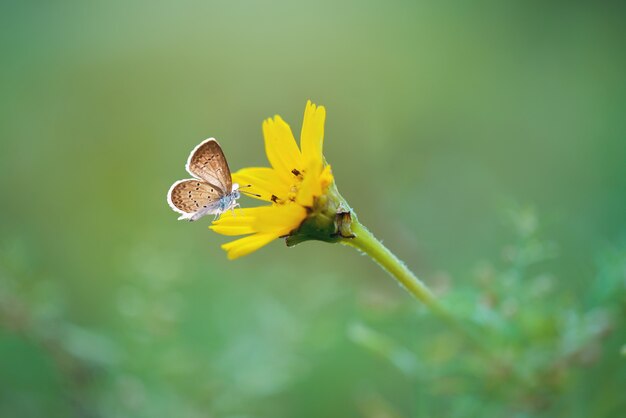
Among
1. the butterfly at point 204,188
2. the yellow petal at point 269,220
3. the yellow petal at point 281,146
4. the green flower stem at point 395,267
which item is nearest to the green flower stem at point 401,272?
the green flower stem at point 395,267

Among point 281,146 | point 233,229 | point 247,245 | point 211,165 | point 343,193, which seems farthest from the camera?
point 343,193

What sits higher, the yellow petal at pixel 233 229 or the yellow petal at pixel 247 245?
the yellow petal at pixel 233 229

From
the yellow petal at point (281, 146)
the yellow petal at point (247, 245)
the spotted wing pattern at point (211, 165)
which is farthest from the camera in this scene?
the spotted wing pattern at point (211, 165)

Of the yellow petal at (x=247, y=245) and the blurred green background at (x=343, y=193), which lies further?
the blurred green background at (x=343, y=193)

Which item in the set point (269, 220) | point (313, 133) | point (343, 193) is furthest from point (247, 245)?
point (343, 193)

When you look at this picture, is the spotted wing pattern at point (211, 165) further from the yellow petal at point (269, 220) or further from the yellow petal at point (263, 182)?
the yellow petal at point (269, 220)

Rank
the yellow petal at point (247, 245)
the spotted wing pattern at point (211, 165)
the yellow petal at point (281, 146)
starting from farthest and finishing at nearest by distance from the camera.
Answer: the spotted wing pattern at point (211, 165) < the yellow petal at point (281, 146) < the yellow petal at point (247, 245)

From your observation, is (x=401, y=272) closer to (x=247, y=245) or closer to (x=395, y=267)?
(x=395, y=267)

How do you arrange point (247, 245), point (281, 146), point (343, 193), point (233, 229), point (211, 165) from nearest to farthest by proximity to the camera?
point (247, 245) → point (233, 229) → point (281, 146) → point (211, 165) → point (343, 193)
